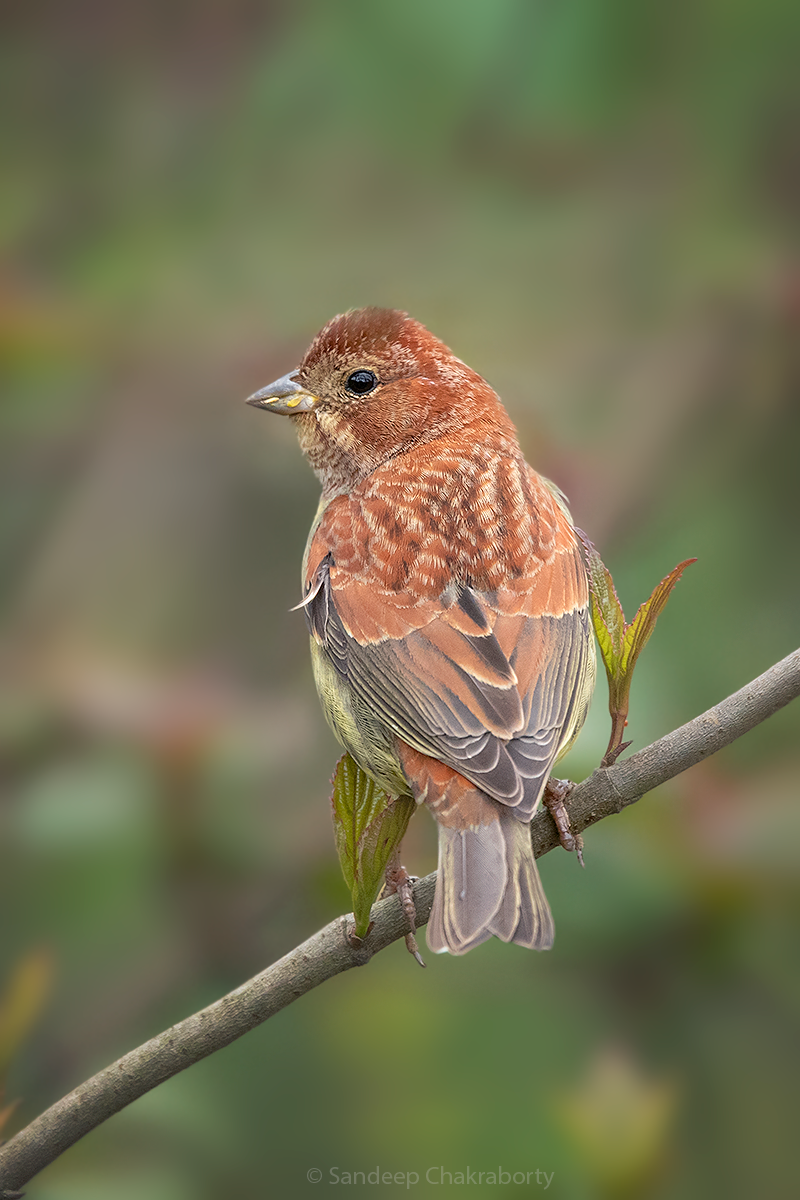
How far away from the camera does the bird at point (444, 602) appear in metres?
1.52

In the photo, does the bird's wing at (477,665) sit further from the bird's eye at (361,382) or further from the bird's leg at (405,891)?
the bird's eye at (361,382)

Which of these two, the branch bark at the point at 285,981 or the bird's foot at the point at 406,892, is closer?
the branch bark at the point at 285,981

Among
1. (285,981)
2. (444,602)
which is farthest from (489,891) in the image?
(444,602)

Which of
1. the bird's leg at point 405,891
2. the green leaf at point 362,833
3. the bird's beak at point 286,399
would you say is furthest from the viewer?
the bird's beak at point 286,399

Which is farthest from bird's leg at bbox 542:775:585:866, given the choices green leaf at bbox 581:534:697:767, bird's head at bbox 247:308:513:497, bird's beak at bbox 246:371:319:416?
bird's beak at bbox 246:371:319:416

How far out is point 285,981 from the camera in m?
1.37

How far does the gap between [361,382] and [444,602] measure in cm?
52

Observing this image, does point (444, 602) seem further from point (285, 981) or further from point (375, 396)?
point (285, 981)

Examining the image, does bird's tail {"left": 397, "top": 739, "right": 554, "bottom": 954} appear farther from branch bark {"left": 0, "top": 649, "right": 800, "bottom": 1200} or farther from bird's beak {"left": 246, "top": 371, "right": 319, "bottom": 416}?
bird's beak {"left": 246, "top": 371, "right": 319, "bottom": 416}

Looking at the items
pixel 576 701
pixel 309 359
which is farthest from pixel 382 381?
pixel 576 701

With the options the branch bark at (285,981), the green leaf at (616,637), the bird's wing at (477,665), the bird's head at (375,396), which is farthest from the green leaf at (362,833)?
the bird's head at (375,396)

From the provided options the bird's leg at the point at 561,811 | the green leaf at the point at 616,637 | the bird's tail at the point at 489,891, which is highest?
the green leaf at the point at 616,637

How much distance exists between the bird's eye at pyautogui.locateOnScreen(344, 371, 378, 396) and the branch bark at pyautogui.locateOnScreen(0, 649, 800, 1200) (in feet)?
3.02

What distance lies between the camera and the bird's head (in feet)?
6.85
